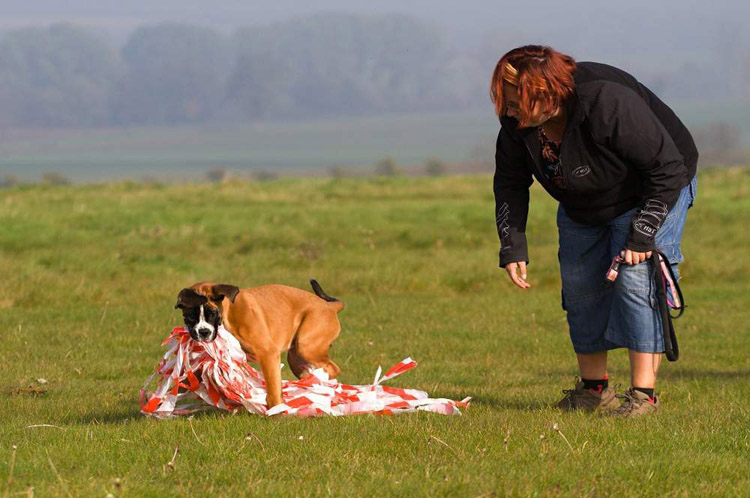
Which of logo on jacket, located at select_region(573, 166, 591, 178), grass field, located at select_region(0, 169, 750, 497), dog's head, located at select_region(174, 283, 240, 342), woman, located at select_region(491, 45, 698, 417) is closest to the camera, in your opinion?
grass field, located at select_region(0, 169, 750, 497)

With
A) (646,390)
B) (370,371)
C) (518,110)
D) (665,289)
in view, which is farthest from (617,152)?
(370,371)

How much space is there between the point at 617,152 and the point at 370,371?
467 centimetres

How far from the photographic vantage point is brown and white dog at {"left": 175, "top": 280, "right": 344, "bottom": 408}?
23.9 feet

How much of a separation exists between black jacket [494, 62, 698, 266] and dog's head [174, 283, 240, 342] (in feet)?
7.44

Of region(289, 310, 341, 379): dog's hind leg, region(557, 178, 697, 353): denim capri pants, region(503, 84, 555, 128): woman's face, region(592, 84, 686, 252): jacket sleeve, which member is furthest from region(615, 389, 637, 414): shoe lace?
region(289, 310, 341, 379): dog's hind leg

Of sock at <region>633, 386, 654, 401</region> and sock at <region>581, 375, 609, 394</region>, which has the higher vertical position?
sock at <region>633, 386, 654, 401</region>

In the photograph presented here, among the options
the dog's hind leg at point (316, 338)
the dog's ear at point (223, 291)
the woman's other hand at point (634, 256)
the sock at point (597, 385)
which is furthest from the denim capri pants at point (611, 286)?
the dog's ear at point (223, 291)

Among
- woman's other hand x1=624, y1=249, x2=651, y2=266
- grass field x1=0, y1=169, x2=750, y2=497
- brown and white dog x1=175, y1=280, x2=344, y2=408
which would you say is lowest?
grass field x1=0, y1=169, x2=750, y2=497

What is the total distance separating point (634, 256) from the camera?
6.98 metres

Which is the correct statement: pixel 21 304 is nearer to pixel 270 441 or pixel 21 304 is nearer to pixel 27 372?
pixel 27 372

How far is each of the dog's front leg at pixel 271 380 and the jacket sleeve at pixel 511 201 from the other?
6.02ft

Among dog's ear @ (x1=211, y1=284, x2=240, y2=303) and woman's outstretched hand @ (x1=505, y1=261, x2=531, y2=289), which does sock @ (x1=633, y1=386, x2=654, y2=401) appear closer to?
woman's outstretched hand @ (x1=505, y1=261, x2=531, y2=289)

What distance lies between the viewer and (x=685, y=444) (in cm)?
629

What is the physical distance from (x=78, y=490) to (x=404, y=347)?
24.7 ft
